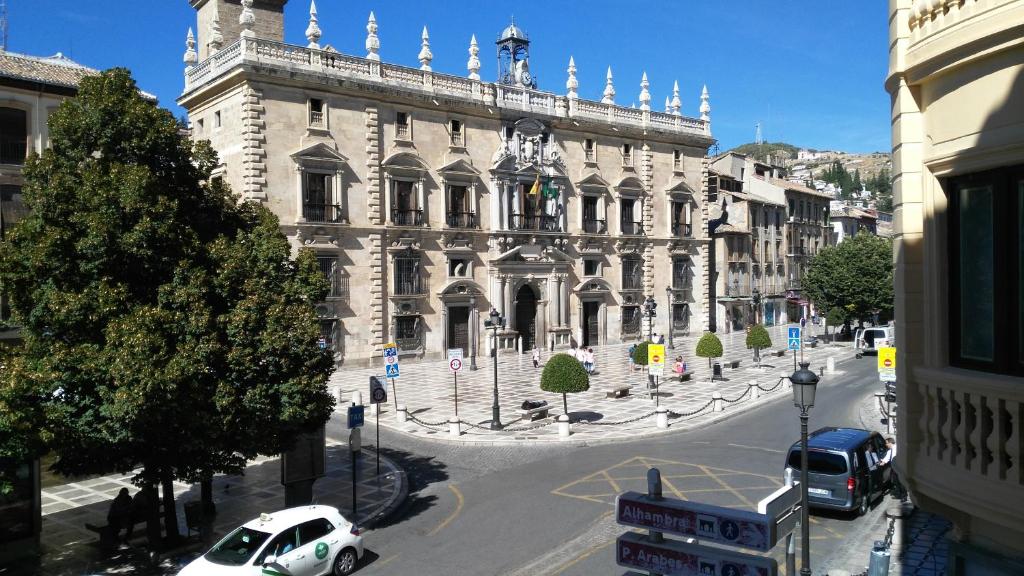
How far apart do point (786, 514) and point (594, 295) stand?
1662 inches

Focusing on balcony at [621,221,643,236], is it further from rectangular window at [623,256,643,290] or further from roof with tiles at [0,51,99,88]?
roof with tiles at [0,51,99,88]

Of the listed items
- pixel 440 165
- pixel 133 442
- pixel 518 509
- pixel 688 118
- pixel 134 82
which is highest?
pixel 688 118

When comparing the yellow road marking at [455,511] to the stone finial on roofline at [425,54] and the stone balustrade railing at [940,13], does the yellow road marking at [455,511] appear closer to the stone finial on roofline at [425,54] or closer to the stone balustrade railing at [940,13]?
the stone balustrade railing at [940,13]

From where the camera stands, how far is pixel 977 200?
4773 mm

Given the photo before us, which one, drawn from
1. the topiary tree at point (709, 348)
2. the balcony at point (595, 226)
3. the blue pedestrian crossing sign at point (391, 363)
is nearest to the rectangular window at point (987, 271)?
the blue pedestrian crossing sign at point (391, 363)

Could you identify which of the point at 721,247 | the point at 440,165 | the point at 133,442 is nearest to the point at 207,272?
the point at 133,442

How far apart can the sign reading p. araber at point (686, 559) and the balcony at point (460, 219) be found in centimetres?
3566

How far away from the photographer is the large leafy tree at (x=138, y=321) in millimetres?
11703

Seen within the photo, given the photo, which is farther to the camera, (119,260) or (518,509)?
(518,509)

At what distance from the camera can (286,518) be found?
12.2 meters

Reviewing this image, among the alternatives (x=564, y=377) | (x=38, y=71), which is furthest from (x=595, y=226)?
(x=38, y=71)

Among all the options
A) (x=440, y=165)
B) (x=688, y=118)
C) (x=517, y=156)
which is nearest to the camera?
(x=440, y=165)

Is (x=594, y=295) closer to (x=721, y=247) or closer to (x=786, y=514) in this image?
(x=721, y=247)

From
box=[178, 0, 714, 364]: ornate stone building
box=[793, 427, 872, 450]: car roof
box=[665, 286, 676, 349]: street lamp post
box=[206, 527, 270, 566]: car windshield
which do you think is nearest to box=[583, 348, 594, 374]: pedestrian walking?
box=[178, 0, 714, 364]: ornate stone building
